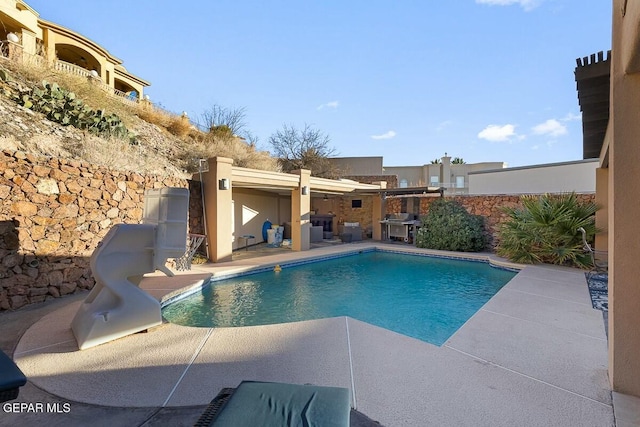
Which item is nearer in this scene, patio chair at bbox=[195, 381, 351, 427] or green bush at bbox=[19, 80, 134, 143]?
patio chair at bbox=[195, 381, 351, 427]

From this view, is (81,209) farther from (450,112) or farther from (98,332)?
(450,112)

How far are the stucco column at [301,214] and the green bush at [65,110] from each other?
23.4ft

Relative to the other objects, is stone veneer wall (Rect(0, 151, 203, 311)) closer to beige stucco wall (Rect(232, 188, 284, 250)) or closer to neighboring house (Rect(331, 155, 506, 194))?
beige stucco wall (Rect(232, 188, 284, 250))

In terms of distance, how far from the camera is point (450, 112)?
58.5 ft

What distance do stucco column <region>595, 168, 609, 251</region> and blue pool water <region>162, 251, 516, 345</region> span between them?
2.96 m

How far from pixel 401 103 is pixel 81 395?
→ 16.9 meters

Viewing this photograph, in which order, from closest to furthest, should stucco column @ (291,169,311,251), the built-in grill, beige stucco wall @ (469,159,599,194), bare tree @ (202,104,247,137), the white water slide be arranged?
1. the white water slide
2. beige stucco wall @ (469,159,599,194)
3. stucco column @ (291,169,311,251)
4. the built-in grill
5. bare tree @ (202,104,247,137)

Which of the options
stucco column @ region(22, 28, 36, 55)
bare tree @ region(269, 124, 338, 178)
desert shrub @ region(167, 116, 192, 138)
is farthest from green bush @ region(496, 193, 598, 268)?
stucco column @ region(22, 28, 36, 55)

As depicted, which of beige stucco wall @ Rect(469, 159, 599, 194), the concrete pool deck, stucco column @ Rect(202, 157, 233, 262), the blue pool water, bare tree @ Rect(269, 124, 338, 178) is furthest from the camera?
bare tree @ Rect(269, 124, 338, 178)

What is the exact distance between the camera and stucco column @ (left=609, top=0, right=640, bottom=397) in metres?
2.94

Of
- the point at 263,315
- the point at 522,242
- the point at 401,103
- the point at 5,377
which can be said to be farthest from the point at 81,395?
the point at 401,103

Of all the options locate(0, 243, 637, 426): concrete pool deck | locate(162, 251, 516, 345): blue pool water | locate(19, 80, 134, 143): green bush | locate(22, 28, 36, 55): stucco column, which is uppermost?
locate(22, 28, 36, 55): stucco column

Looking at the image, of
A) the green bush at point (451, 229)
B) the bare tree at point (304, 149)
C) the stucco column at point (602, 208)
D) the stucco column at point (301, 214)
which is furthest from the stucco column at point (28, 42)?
the stucco column at point (602, 208)

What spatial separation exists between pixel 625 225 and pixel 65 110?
14.4 m
